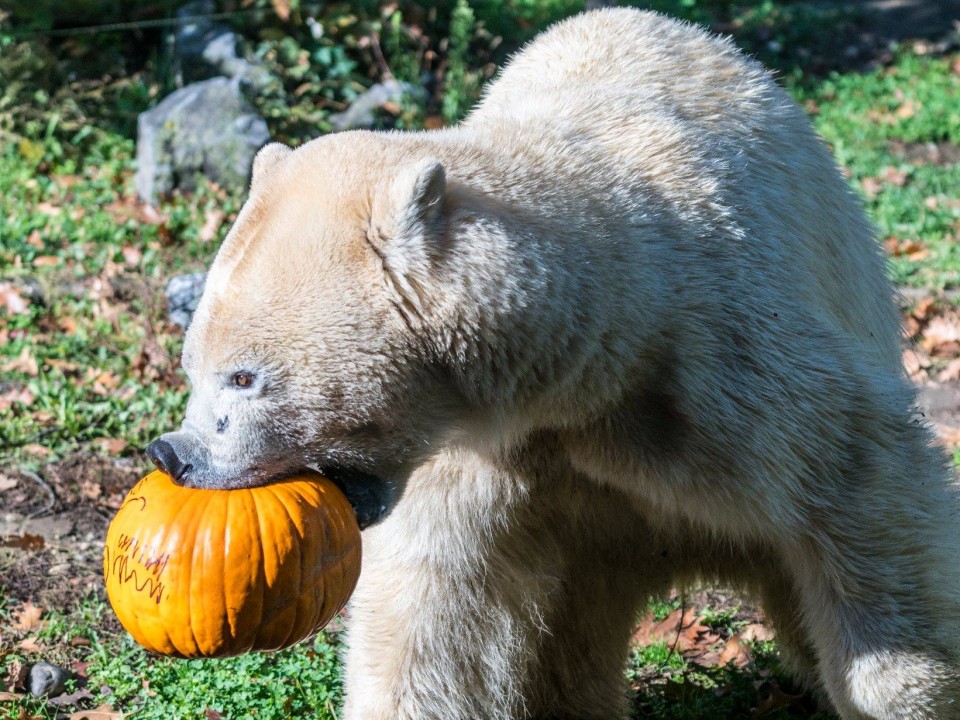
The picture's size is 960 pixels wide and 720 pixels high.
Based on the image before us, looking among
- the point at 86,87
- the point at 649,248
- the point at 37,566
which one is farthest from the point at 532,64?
the point at 86,87

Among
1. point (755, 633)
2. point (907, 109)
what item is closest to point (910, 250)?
point (907, 109)

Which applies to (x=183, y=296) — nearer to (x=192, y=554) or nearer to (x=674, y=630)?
(x=674, y=630)

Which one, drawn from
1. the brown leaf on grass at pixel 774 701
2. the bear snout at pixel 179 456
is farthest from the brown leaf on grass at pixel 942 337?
the bear snout at pixel 179 456

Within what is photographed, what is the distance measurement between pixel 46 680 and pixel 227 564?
1.57 meters

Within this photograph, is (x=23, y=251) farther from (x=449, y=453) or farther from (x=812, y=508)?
(x=812, y=508)

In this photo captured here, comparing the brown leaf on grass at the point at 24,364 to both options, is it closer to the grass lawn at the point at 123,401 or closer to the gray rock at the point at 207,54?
the grass lawn at the point at 123,401

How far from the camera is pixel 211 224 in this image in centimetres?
712

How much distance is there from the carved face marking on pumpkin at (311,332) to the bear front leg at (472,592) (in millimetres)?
616

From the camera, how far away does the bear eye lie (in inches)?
103

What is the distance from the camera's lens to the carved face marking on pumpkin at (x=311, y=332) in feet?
8.45

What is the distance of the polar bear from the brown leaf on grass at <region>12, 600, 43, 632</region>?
1.23 meters

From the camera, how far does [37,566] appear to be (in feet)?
14.6

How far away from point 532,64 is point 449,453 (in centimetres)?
141

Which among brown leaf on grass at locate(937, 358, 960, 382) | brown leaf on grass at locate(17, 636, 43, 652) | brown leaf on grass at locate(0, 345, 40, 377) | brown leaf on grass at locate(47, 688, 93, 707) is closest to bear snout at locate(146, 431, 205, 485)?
brown leaf on grass at locate(47, 688, 93, 707)
